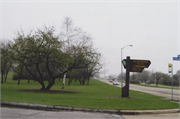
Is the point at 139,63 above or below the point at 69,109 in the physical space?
above

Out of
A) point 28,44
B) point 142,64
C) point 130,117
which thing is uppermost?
point 28,44

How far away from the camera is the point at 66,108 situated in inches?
360

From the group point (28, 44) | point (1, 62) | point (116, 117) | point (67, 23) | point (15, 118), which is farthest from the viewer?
point (67, 23)

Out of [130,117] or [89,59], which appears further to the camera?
[89,59]

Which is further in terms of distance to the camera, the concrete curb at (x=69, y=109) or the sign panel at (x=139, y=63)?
the sign panel at (x=139, y=63)

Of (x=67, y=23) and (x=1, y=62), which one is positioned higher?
(x=67, y=23)

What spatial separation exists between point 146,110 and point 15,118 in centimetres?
615

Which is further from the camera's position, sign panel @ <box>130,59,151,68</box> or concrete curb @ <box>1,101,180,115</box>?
sign panel @ <box>130,59,151,68</box>

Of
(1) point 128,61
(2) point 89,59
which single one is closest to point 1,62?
(2) point 89,59

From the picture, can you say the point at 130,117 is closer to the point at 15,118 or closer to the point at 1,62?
the point at 15,118

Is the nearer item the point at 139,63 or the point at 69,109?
the point at 69,109

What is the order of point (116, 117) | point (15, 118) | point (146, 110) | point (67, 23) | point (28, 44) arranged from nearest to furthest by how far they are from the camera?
point (15, 118)
point (116, 117)
point (146, 110)
point (28, 44)
point (67, 23)

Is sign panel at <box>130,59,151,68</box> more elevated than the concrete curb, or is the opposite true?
sign panel at <box>130,59,151,68</box>

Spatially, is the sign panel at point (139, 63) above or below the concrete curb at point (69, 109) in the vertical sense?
above
